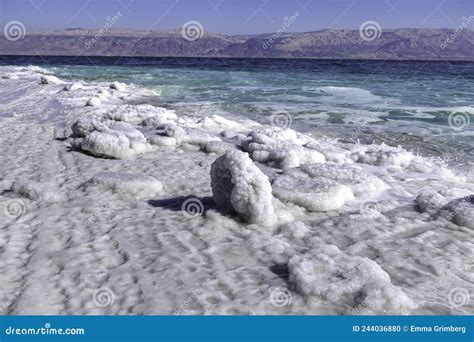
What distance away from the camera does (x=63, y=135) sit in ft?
33.3

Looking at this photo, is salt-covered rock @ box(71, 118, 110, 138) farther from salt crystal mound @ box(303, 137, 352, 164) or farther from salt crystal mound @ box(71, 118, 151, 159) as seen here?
salt crystal mound @ box(303, 137, 352, 164)

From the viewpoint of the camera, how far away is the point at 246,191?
16.9 feet

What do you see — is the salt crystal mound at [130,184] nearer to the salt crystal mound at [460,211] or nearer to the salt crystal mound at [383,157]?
the salt crystal mound at [460,211]

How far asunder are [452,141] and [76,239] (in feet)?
30.4

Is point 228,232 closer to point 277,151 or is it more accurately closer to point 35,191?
point 35,191

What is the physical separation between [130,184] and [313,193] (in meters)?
2.30

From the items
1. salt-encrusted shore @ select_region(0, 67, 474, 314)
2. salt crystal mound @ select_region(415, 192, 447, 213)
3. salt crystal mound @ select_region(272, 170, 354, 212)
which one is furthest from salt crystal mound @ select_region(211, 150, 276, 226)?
salt crystal mound @ select_region(415, 192, 447, 213)

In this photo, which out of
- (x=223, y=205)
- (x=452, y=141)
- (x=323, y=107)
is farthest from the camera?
(x=323, y=107)

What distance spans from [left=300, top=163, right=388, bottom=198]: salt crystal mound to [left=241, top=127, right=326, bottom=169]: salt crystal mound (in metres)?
0.64

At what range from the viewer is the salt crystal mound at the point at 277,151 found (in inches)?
306

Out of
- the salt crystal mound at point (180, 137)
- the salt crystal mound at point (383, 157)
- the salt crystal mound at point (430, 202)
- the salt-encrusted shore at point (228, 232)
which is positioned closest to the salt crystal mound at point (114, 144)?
the salt-encrusted shore at point (228, 232)

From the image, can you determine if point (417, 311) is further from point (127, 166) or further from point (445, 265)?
point (127, 166)

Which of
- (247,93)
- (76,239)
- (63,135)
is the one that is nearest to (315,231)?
(76,239)

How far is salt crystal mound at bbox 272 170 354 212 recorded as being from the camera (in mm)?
5734
